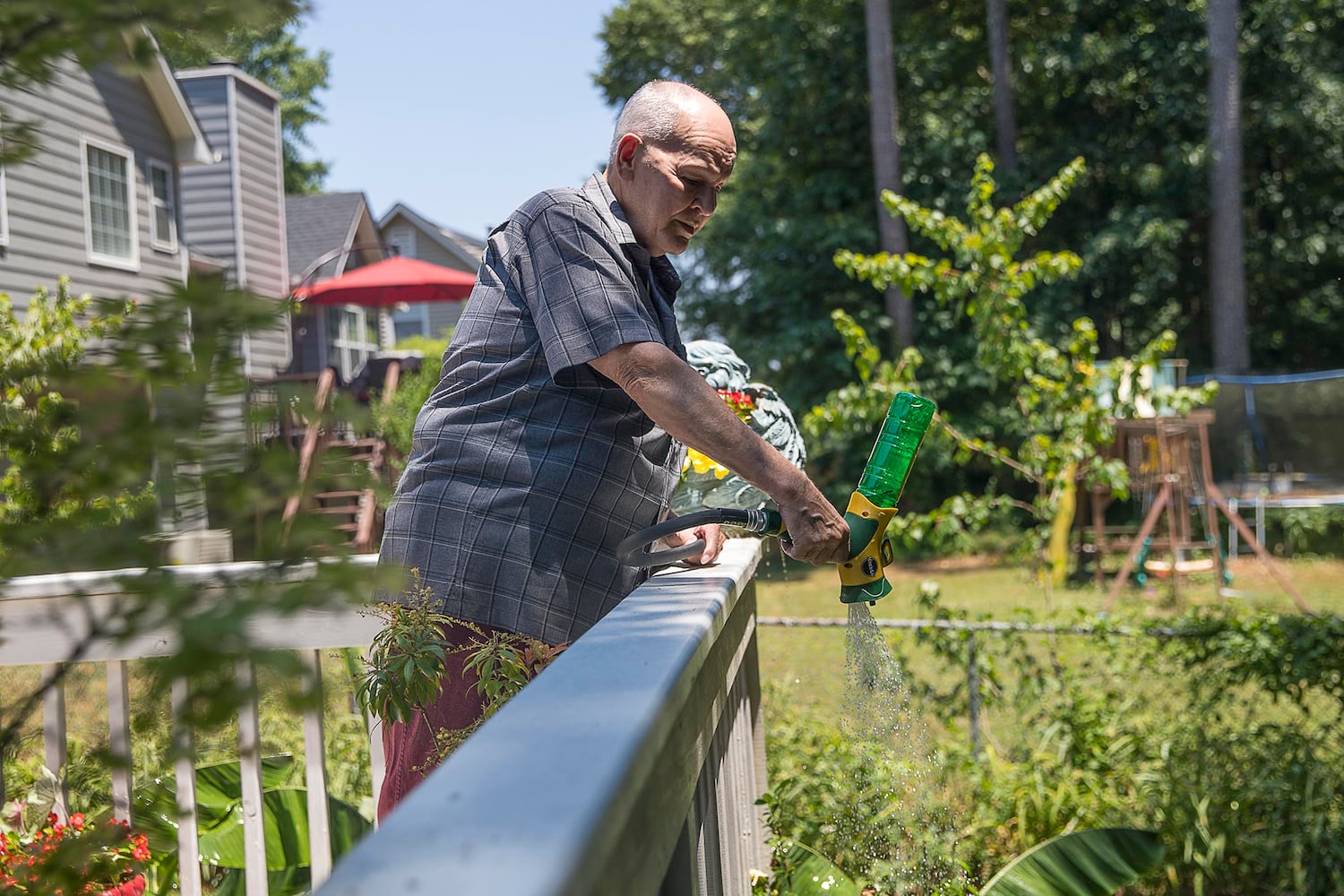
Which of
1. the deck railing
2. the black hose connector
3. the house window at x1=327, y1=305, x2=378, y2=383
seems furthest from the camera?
the house window at x1=327, y1=305, x2=378, y2=383

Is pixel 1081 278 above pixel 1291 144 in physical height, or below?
below

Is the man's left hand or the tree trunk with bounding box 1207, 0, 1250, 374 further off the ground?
the tree trunk with bounding box 1207, 0, 1250, 374

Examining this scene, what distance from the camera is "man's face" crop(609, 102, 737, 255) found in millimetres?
2098

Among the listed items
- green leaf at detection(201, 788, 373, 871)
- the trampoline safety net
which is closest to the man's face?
green leaf at detection(201, 788, 373, 871)

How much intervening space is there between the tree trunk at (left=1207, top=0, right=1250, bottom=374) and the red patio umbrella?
30.6ft

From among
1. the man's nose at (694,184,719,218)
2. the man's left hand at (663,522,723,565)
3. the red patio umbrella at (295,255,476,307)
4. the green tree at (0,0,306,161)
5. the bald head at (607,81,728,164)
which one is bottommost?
the man's left hand at (663,522,723,565)

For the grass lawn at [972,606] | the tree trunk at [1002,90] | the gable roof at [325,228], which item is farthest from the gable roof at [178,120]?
the tree trunk at [1002,90]

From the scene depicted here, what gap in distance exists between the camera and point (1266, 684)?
14.0 ft

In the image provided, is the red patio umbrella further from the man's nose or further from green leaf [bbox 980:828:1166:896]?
the man's nose

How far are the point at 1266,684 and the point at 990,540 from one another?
1030 cm

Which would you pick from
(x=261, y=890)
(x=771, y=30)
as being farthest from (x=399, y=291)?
(x=261, y=890)

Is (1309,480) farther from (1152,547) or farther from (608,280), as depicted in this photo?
(608,280)

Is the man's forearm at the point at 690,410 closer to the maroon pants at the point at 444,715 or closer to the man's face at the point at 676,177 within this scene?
the man's face at the point at 676,177

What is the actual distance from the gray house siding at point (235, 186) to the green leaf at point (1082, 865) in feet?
47.7
